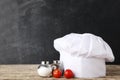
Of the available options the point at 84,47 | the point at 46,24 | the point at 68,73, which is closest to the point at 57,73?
the point at 68,73

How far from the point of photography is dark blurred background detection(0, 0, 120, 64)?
231 centimetres

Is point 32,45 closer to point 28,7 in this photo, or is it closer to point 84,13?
point 28,7

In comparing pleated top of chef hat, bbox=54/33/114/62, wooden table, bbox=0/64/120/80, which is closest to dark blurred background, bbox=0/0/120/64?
wooden table, bbox=0/64/120/80

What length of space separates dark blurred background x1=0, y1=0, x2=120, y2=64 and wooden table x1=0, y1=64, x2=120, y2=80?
94 millimetres

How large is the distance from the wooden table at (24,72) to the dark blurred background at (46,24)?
Answer: 0.09 metres

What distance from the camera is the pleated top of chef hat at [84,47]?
1801mm

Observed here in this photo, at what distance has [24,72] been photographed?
2.06m

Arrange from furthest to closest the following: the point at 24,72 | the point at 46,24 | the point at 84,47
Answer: the point at 46,24
the point at 24,72
the point at 84,47

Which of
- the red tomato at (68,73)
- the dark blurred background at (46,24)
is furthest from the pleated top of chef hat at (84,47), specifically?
the dark blurred background at (46,24)

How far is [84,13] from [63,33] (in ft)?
0.82

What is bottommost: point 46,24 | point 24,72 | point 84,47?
Result: point 24,72

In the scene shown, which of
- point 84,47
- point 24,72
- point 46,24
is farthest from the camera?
point 46,24

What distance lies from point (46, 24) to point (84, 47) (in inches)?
24.8

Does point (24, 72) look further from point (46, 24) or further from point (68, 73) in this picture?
point (46, 24)
